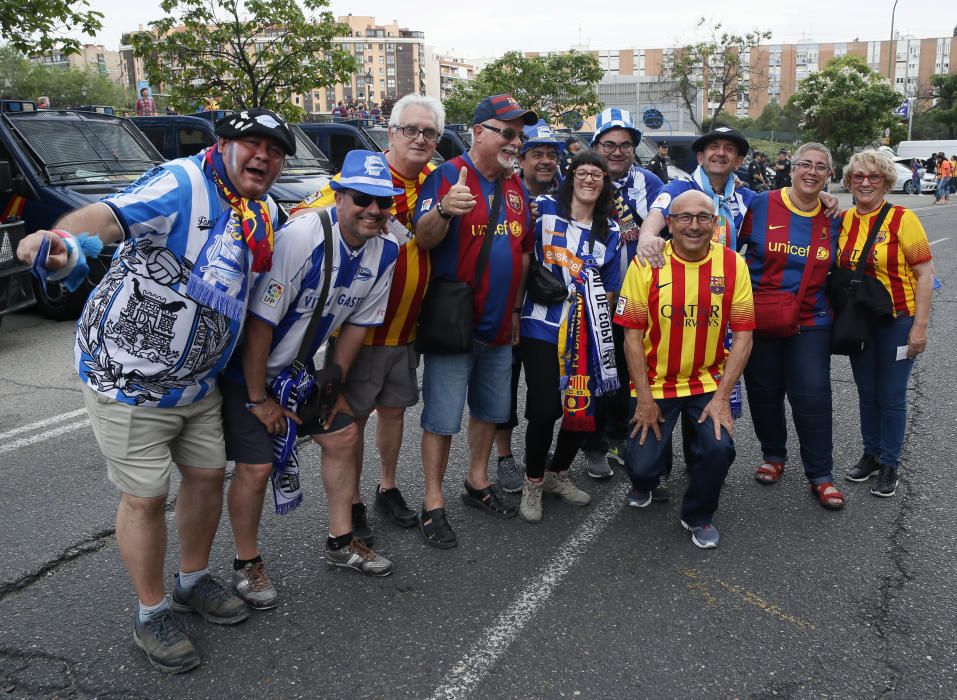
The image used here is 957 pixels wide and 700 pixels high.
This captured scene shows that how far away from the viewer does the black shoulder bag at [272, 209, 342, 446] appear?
121 inches

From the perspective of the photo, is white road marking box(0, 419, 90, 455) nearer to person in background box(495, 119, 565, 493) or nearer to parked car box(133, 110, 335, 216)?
person in background box(495, 119, 565, 493)

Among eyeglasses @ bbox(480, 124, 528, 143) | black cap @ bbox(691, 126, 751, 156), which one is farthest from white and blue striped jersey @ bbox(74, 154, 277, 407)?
black cap @ bbox(691, 126, 751, 156)

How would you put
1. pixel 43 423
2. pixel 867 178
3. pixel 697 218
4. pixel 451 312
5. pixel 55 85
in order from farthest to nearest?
pixel 55 85, pixel 43 423, pixel 867 178, pixel 451 312, pixel 697 218

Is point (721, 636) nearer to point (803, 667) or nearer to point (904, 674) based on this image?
point (803, 667)

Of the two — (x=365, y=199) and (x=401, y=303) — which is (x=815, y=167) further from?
(x=365, y=199)

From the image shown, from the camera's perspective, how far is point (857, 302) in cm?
412

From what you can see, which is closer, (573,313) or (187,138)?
(573,313)

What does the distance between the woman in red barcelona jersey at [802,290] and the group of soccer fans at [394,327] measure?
8cm

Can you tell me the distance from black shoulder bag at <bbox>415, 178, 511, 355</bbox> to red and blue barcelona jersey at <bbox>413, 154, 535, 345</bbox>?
2cm

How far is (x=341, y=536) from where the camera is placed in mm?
3508

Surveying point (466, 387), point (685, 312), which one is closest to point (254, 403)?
point (466, 387)

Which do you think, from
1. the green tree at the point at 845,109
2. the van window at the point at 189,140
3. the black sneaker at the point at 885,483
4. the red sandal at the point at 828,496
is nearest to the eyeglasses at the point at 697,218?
the red sandal at the point at 828,496

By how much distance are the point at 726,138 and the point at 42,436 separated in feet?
14.7

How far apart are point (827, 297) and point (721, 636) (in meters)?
2.03
